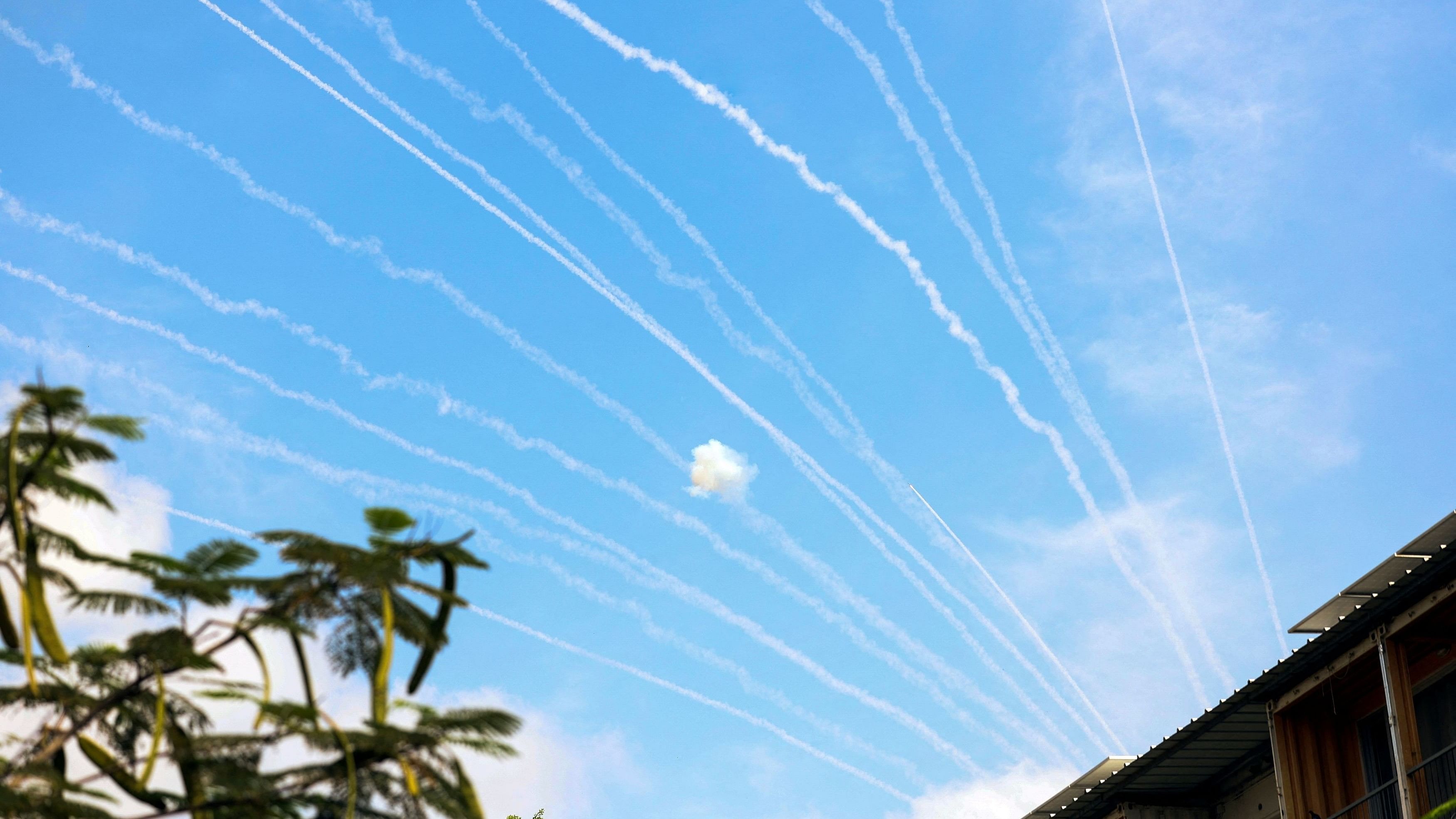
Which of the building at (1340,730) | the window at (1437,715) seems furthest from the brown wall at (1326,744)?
the window at (1437,715)

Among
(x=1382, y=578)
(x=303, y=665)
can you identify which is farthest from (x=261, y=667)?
(x=1382, y=578)

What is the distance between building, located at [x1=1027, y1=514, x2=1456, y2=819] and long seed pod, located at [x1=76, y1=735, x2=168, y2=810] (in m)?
14.7

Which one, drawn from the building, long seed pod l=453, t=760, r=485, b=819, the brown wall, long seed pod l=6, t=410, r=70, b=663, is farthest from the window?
long seed pod l=6, t=410, r=70, b=663

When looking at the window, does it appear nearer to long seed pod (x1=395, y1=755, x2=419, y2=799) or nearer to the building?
the building

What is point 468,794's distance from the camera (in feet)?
27.5

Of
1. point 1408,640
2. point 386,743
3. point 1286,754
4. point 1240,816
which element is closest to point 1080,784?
point 1240,816

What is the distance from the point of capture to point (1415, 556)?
721 inches

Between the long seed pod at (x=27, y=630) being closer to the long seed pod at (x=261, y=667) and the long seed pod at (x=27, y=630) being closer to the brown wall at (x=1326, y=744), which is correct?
the long seed pod at (x=261, y=667)

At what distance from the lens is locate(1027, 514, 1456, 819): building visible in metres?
18.7

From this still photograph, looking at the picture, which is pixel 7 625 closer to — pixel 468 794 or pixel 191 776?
pixel 191 776

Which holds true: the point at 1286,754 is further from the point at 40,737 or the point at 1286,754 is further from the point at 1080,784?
the point at 40,737

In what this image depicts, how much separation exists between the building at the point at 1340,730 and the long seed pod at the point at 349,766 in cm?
1403

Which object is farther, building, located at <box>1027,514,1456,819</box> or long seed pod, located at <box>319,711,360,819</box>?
building, located at <box>1027,514,1456,819</box>

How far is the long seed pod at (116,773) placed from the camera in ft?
28.3
